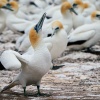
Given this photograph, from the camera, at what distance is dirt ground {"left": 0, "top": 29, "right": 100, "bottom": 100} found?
8922 millimetres

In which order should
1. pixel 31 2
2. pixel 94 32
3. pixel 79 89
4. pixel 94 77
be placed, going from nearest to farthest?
pixel 79 89
pixel 94 77
pixel 94 32
pixel 31 2

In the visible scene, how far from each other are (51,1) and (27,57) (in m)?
20.1

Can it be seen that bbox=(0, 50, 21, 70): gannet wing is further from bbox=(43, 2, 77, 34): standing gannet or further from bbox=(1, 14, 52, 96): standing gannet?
bbox=(43, 2, 77, 34): standing gannet

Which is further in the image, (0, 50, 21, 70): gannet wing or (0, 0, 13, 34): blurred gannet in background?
(0, 0, 13, 34): blurred gannet in background

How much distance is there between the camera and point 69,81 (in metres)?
10.4

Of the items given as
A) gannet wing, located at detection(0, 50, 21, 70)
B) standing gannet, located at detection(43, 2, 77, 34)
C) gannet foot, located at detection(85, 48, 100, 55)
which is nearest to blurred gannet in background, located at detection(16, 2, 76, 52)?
standing gannet, located at detection(43, 2, 77, 34)

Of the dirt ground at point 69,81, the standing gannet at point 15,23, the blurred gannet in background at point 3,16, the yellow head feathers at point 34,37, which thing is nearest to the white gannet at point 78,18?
the standing gannet at point 15,23

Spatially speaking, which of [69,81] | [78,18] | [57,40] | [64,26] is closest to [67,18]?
[64,26]

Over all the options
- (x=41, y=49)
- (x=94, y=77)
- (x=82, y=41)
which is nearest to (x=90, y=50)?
(x=82, y=41)

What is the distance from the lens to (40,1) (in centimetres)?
2906

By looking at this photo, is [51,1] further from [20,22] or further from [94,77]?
[94,77]

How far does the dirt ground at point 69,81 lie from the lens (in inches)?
351

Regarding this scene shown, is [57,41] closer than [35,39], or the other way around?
[35,39]

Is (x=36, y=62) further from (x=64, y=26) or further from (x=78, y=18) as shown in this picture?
(x=78, y=18)
